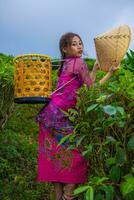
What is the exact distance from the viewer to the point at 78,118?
359cm

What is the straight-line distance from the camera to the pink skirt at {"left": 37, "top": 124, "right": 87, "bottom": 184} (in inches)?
179

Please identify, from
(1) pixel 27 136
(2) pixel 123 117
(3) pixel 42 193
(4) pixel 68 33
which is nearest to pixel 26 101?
(4) pixel 68 33

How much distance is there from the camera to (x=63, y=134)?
4605 millimetres

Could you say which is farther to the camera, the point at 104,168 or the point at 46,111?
the point at 46,111

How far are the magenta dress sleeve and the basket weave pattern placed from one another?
0.82 feet

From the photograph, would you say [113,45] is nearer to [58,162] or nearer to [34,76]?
[34,76]

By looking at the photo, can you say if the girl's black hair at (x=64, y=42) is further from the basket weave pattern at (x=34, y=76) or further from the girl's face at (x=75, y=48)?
the basket weave pattern at (x=34, y=76)

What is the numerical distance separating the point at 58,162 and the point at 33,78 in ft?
2.27

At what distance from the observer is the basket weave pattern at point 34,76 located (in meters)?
4.75

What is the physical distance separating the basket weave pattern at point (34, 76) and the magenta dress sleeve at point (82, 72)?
0.25 m

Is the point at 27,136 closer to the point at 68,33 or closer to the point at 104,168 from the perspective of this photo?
the point at 68,33

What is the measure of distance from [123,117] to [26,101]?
159 centimetres

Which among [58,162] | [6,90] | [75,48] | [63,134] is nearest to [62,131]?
[63,134]

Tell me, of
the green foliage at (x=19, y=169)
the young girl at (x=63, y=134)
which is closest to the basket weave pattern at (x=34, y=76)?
the young girl at (x=63, y=134)
